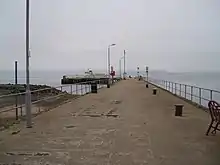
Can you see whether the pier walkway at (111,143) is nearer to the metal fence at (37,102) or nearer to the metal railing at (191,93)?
the metal fence at (37,102)

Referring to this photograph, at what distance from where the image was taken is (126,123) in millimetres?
12586

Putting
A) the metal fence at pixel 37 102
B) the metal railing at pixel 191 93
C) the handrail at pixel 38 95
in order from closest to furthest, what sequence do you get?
the handrail at pixel 38 95, the metal fence at pixel 37 102, the metal railing at pixel 191 93

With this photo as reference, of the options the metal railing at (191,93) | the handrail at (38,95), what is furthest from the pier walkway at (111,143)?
the metal railing at (191,93)

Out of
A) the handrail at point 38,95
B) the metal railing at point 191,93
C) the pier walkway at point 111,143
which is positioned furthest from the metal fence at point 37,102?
the metal railing at point 191,93

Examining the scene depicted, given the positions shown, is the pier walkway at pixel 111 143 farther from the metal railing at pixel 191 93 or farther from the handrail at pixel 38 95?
the metal railing at pixel 191 93

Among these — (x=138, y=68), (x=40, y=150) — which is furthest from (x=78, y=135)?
(x=138, y=68)

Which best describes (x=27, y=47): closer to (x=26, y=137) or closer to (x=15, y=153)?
(x=26, y=137)

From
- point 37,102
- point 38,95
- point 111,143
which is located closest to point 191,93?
point 37,102

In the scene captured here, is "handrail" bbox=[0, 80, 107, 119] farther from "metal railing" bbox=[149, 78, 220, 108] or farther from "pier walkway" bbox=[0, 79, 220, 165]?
"metal railing" bbox=[149, 78, 220, 108]

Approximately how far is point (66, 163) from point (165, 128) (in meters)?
5.07

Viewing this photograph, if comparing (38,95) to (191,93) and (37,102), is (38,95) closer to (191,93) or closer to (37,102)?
(37,102)

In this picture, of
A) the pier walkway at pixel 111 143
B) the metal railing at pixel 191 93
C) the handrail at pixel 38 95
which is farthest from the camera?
the metal railing at pixel 191 93

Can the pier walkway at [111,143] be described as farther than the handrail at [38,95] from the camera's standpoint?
No

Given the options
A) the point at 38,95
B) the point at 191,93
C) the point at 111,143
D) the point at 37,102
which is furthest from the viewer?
the point at 38,95
